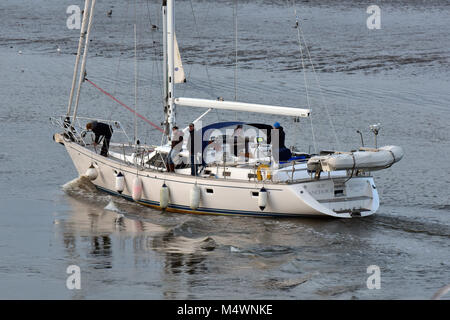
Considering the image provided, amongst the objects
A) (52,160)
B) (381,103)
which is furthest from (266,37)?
(52,160)

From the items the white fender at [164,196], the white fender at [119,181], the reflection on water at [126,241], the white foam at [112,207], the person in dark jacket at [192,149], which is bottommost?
the reflection on water at [126,241]

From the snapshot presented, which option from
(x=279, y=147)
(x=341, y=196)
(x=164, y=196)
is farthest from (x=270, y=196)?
(x=164, y=196)

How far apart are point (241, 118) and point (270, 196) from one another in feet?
47.7

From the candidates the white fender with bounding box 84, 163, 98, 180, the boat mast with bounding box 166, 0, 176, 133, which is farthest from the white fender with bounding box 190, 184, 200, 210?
the white fender with bounding box 84, 163, 98, 180

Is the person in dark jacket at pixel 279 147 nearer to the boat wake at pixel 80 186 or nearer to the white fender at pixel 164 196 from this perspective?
the white fender at pixel 164 196

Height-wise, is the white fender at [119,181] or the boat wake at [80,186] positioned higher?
the white fender at [119,181]

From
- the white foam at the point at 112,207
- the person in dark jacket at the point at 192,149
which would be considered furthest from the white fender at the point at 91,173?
the person in dark jacket at the point at 192,149

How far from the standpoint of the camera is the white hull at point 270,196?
24.4 metres

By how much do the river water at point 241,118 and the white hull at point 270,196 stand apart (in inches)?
13.5

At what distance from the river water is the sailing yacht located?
1.51 ft

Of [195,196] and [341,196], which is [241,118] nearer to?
[195,196]

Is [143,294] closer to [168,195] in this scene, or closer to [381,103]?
[168,195]

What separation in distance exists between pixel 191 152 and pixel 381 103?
19.3m

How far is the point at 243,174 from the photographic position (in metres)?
25.1
